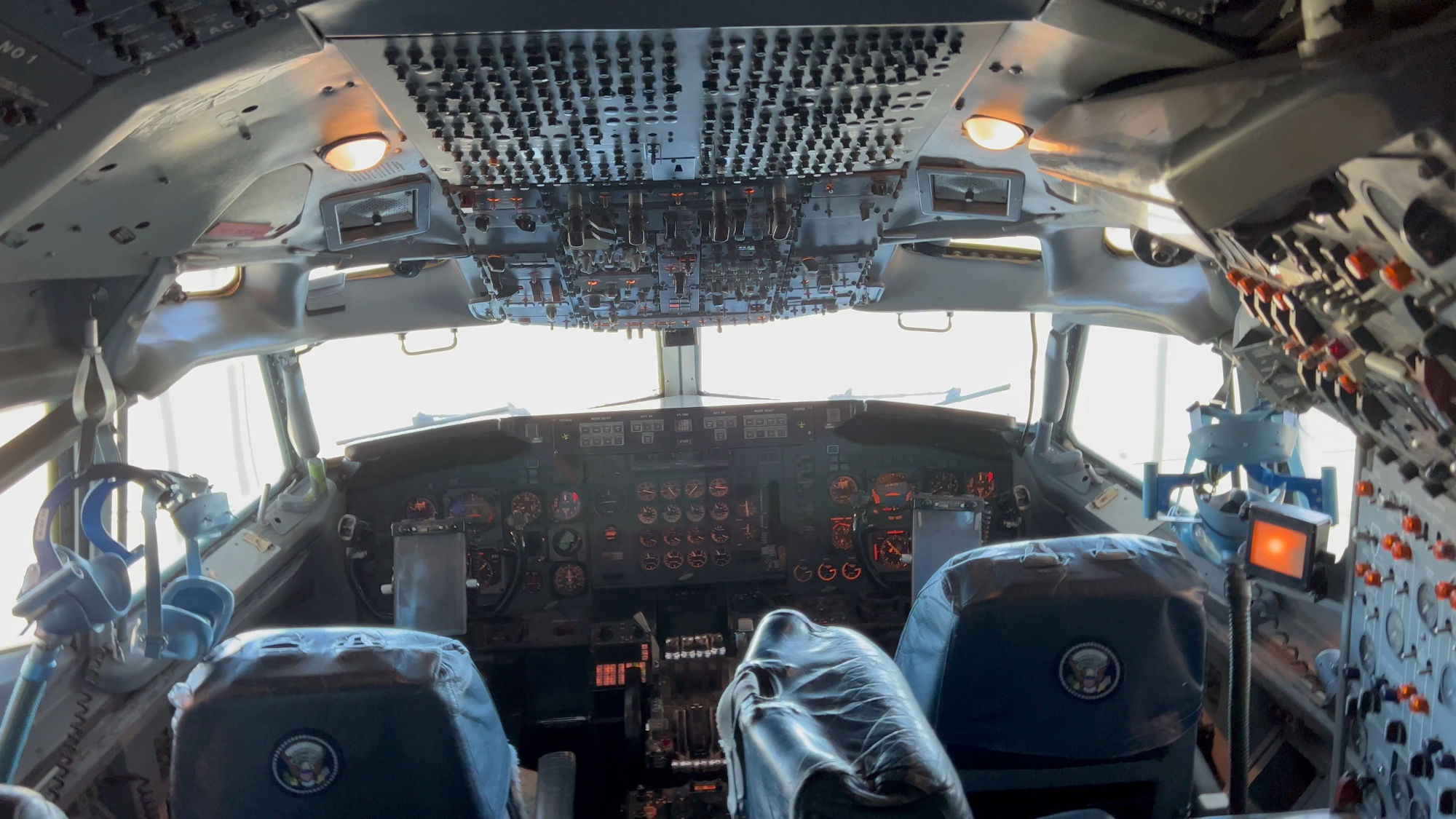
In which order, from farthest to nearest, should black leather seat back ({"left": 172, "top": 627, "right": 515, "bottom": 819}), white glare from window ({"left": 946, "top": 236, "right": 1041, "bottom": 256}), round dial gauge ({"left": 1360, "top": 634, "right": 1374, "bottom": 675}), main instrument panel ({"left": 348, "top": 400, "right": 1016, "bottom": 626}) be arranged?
1. main instrument panel ({"left": 348, "top": 400, "right": 1016, "bottom": 626})
2. white glare from window ({"left": 946, "top": 236, "right": 1041, "bottom": 256})
3. round dial gauge ({"left": 1360, "top": 634, "right": 1374, "bottom": 675})
4. black leather seat back ({"left": 172, "top": 627, "right": 515, "bottom": 819})

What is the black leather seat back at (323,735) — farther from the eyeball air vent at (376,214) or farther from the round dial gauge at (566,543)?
the round dial gauge at (566,543)

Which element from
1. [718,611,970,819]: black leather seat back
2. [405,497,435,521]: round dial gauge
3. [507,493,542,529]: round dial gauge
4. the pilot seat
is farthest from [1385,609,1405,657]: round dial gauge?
[405,497,435,521]: round dial gauge

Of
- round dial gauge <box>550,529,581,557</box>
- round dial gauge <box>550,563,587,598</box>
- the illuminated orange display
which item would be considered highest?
the illuminated orange display

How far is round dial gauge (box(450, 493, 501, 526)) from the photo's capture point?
15.9ft

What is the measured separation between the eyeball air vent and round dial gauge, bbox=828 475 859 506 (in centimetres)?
276

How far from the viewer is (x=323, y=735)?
1.77 m

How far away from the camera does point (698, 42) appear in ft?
4.95

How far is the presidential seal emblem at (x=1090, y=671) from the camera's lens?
77.4 inches

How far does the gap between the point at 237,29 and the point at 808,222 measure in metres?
1.60

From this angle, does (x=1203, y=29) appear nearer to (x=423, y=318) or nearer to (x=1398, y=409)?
(x=1398, y=409)

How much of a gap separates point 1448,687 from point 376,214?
2621 mm

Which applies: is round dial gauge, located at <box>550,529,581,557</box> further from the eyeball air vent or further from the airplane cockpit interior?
the eyeball air vent

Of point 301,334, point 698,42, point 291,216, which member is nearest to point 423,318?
point 301,334

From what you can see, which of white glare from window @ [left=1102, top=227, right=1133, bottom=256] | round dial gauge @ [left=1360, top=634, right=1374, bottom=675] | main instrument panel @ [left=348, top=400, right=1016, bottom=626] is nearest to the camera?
round dial gauge @ [left=1360, top=634, right=1374, bottom=675]
